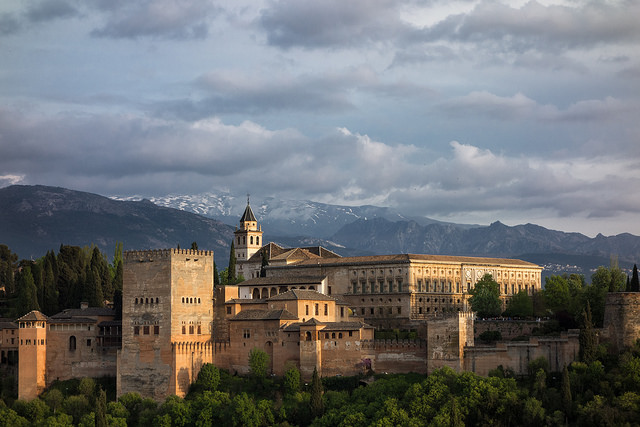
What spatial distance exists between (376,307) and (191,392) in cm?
2946

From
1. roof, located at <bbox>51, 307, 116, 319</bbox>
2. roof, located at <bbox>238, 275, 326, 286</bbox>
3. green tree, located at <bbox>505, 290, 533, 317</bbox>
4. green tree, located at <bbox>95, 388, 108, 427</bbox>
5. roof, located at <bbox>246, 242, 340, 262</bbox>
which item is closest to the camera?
green tree, located at <bbox>95, 388, 108, 427</bbox>

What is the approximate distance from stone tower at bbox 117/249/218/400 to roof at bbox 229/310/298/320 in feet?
9.49

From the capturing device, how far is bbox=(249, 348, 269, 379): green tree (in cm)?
8356

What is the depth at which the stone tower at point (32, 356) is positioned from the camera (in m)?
87.6

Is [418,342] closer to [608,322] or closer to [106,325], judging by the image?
[608,322]

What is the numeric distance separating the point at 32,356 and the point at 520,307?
47.1 metres

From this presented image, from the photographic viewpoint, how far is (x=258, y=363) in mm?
83625

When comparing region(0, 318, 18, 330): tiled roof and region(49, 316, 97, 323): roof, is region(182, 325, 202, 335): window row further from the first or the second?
region(0, 318, 18, 330): tiled roof

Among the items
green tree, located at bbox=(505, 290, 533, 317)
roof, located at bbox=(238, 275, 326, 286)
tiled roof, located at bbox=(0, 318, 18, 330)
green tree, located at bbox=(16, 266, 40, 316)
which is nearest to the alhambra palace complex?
tiled roof, located at bbox=(0, 318, 18, 330)

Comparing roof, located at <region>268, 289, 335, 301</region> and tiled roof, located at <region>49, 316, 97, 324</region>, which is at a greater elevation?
roof, located at <region>268, 289, 335, 301</region>

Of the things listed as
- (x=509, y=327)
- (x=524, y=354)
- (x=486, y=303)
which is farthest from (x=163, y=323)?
(x=486, y=303)

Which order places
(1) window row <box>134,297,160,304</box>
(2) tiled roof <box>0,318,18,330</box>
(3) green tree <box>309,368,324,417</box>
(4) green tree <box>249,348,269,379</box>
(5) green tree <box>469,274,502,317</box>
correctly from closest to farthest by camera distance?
(3) green tree <box>309,368,324,417</box>, (4) green tree <box>249,348,269,379</box>, (1) window row <box>134,297,160,304</box>, (2) tiled roof <box>0,318,18,330</box>, (5) green tree <box>469,274,502,317</box>

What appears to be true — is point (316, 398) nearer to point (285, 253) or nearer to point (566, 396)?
point (566, 396)

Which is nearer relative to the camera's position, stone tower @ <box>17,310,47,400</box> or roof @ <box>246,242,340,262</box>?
stone tower @ <box>17,310,47,400</box>
